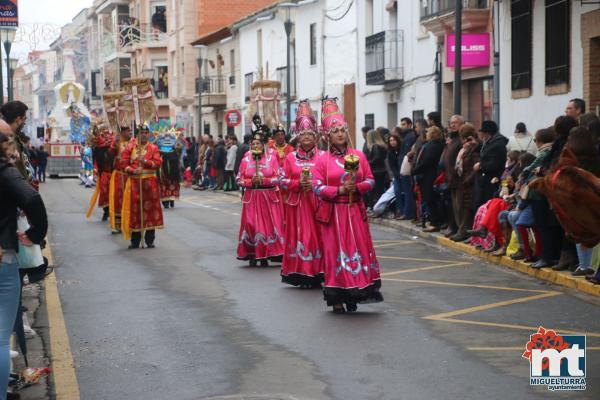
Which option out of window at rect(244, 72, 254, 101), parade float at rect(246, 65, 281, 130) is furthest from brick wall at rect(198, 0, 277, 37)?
parade float at rect(246, 65, 281, 130)

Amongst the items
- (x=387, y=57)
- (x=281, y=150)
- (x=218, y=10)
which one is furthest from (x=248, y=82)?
(x=281, y=150)

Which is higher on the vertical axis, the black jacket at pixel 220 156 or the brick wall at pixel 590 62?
the brick wall at pixel 590 62

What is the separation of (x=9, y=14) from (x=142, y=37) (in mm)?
44472

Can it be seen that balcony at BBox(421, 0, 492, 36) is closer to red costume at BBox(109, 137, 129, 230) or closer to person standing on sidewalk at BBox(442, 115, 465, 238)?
person standing on sidewalk at BBox(442, 115, 465, 238)

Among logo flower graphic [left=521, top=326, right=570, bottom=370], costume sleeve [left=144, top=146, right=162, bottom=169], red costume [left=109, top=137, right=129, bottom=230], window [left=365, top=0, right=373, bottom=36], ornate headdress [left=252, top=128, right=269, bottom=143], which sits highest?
window [left=365, top=0, right=373, bottom=36]

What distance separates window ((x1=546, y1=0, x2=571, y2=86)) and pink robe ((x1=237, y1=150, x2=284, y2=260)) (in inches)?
281

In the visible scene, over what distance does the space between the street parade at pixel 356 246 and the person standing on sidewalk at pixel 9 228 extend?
0.01 meters

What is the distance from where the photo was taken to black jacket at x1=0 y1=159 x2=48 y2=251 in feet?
21.4


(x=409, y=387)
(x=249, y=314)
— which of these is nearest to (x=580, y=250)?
(x=249, y=314)

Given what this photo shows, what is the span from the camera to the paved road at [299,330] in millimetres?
7758

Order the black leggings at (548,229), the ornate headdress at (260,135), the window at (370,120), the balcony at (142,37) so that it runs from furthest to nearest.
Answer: the balcony at (142,37) < the window at (370,120) < the ornate headdress at (260,135) < the black leggings at (548,229)

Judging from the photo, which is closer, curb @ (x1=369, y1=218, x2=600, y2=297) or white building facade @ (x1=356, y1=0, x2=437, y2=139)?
curb @ (x1=369, y1=218, x2=600, y2=297)

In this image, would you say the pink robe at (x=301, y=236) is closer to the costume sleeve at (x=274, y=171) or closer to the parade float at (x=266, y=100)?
the costume sleeve at (x=274, y=171)

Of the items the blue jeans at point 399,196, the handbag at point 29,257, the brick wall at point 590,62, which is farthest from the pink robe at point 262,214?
the handbag at point 29,257
